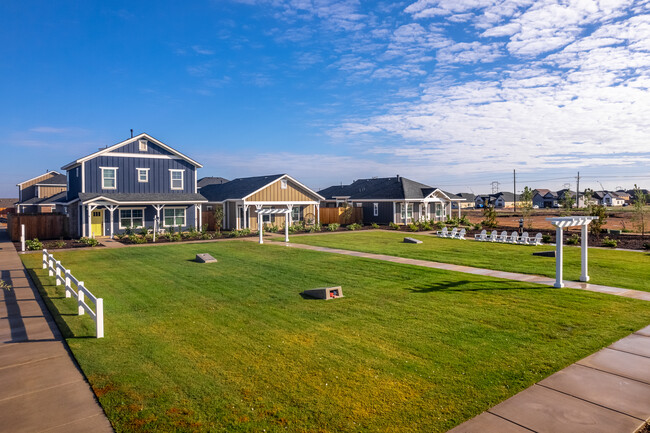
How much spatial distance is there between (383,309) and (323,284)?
3572mm

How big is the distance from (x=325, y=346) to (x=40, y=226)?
28912 mm

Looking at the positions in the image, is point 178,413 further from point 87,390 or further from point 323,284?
point 323,284

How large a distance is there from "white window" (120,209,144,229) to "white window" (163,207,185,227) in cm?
177

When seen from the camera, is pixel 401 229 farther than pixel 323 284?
Yes

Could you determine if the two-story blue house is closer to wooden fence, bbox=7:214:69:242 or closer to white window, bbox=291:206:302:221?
wooden fence, bbox=7:214:69:242

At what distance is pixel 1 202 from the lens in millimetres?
76438

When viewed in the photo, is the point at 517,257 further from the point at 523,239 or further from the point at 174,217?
the point at 174,217

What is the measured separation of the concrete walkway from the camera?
17.5 feet

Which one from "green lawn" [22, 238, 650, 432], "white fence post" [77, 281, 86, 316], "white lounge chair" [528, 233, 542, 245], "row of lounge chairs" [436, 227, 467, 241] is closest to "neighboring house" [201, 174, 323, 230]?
"row of lounge chairs" [436, 227, 467, 241]

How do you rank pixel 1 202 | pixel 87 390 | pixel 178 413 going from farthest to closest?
pixel 1 202 → pixel 87 390 → pixel 178 413

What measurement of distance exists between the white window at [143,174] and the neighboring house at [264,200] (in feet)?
22.6

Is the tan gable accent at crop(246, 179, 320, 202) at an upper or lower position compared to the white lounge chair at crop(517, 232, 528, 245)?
upper

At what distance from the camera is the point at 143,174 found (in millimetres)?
33344

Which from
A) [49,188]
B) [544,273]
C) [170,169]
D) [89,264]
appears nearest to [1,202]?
[49,188]
